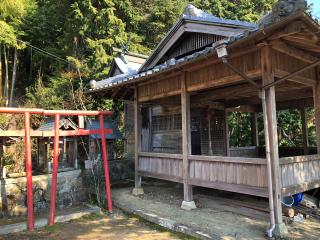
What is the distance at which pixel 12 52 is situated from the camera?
25047mm

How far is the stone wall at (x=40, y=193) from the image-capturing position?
8398mm

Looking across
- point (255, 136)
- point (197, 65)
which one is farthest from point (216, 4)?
point (197, 65)

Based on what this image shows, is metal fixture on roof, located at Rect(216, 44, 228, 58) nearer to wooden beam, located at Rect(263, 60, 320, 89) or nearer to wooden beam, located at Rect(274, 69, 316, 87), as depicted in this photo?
wooden beam, located at Rect(263, 60, 320, 89)

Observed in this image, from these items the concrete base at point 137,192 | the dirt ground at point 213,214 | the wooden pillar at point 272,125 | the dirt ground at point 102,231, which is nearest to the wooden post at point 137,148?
the concrete base at point 137,192

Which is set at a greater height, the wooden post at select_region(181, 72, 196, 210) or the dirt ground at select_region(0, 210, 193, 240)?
the wooden post at select_region(181, 72, 196, 210)

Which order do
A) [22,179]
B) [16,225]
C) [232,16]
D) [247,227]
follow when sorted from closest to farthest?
[247,227] → [16,225] → [22,179] → [232,16]

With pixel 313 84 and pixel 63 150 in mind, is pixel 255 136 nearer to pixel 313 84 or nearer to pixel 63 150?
pixel 313 84

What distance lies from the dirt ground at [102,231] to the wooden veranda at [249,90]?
165cm

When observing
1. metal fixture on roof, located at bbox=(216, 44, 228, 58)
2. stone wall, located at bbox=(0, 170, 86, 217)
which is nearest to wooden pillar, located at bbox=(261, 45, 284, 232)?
metal fixture on roof, located at bbox=(216, 44, 228, 58)

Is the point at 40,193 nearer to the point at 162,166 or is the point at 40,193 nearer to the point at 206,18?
the point at 162,166

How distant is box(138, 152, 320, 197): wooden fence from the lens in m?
6.25

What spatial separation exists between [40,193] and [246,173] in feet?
21.0

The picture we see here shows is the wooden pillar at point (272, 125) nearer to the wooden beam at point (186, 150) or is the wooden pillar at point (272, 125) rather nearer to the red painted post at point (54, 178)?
the wooden beam at point (186, 150)

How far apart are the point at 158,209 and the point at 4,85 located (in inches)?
878
